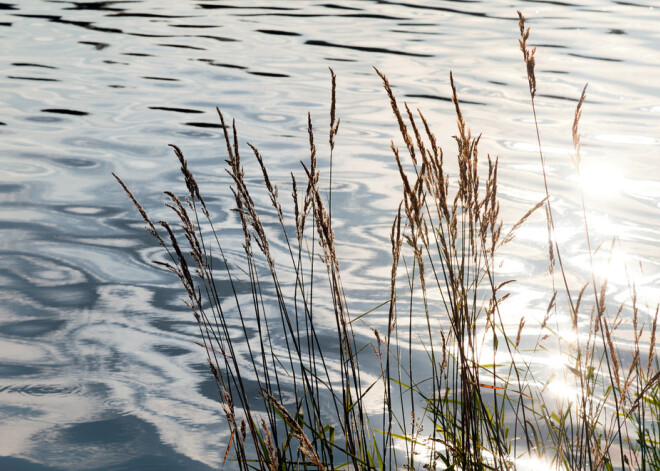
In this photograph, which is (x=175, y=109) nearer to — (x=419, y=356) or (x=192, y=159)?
(x=192, y=159)

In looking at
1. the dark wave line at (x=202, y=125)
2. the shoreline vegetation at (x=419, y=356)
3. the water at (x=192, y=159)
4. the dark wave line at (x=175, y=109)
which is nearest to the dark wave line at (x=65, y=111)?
the water at (x=192, y=159)

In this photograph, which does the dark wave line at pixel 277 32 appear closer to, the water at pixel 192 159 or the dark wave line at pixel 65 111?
the water at pixel 192 159

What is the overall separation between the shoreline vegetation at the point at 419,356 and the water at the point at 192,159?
0.25 meters

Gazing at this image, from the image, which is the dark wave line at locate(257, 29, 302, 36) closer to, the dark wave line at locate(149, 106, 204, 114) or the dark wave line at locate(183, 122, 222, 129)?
the dark wave line at locate(149, 106, 204, 114)

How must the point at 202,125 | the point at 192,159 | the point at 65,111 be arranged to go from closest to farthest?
the point at 192,159
the point at 202,125
the point at 65,111

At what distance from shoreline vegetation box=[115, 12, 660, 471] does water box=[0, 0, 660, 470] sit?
0.82 feet

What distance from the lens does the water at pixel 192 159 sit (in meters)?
3.13

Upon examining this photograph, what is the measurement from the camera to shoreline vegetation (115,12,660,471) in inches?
69.4

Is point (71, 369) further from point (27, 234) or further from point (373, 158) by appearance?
point (373, 158)

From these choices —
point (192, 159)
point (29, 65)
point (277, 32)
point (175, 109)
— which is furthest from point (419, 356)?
point (277, 32)

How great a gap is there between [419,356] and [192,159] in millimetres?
3481

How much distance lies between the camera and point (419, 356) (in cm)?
349

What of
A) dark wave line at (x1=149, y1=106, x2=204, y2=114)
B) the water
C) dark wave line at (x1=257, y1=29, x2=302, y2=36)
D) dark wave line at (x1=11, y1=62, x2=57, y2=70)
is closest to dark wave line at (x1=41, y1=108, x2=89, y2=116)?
the water

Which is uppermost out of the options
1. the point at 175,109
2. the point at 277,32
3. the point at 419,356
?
the point at 277,32
